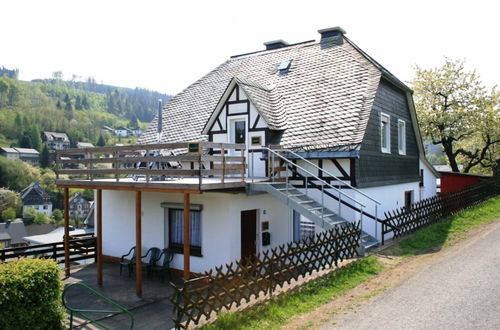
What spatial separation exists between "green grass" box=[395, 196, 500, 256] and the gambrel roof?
150 inches

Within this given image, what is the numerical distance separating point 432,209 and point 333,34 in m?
9.37

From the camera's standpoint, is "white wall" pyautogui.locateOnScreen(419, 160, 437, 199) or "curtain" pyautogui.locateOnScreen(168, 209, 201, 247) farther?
"white wall" pyautogui.locateOnScreen(419, 160, 437, 199)

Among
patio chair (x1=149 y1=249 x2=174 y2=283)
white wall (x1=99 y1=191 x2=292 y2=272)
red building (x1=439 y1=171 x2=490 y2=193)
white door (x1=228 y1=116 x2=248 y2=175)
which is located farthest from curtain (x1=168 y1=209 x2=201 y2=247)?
red building (x1=439 y1=171 x2=490 y2=193)

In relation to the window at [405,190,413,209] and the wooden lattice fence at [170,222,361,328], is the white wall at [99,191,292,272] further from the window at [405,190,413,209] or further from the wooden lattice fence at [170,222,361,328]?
the window at [405,190,413,209]

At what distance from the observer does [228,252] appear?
12438mm

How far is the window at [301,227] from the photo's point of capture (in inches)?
560

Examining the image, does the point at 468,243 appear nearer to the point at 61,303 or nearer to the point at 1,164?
the point at 61,303

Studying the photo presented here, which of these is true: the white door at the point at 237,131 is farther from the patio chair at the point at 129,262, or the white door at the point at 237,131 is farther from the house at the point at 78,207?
the house at the point at 78,207

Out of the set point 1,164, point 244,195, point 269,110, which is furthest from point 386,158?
point 1,164

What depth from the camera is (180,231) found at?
46.5 ft

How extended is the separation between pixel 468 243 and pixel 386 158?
4585mm

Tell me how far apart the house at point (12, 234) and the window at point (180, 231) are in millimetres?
66625

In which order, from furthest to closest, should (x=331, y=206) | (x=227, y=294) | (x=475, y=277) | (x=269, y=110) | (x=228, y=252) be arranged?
(x=269, y=110), (x=331, y=206), (x=228, y=252), (x=475, y=277), (x=227, y=294)

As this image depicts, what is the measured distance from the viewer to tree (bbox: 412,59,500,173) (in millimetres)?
30906
